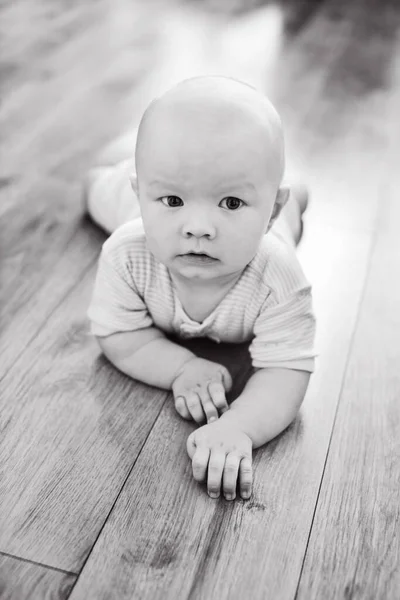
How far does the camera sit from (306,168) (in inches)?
58.9

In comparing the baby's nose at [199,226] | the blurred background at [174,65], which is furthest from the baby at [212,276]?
the blurred background at [174,65]

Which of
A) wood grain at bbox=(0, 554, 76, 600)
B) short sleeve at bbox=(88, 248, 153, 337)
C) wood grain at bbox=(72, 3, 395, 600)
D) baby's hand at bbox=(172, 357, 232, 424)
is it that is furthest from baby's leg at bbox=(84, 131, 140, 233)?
wood grain at bbox=(0, 554, 76, 600)

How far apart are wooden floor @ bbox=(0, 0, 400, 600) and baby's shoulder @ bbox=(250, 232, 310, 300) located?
16 centimetres

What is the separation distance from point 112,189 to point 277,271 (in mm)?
435

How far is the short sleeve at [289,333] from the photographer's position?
891mm

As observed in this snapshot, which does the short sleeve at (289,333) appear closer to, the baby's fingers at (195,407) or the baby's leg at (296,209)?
the baby's fingers at (195,407)

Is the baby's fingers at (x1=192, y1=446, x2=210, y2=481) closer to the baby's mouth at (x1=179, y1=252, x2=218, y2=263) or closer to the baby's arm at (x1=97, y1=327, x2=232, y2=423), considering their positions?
the baby's arm at (x1=97, y1=327, x2=232, y2=423)

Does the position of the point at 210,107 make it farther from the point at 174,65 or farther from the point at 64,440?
the point at 174,65

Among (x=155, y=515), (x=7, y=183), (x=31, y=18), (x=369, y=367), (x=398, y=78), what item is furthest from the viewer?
(x=31, y=18)

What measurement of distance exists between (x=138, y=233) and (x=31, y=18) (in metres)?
1.66

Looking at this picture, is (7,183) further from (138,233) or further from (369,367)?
(369,367)

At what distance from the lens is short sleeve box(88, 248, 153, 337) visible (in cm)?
92

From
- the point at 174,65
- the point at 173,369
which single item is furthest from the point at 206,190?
the point at 174,65

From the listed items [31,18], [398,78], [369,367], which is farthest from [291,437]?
[31,18]
